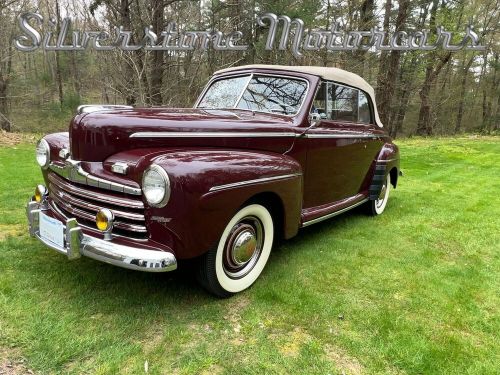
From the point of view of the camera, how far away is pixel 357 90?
182 inches

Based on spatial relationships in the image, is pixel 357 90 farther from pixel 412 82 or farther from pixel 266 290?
pixel 412 82

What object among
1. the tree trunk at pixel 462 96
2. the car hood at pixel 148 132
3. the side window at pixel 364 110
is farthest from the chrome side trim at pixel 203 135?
the tree trunk at pixel 462 96

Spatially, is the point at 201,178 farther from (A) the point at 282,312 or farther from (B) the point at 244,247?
(A) the point at 282,312

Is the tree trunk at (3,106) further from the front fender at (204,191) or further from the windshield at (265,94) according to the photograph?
the front fender at (204,191)

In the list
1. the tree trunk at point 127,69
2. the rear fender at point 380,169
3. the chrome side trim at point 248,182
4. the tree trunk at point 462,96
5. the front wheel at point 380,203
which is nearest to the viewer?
the chrome side trim at point 248,182

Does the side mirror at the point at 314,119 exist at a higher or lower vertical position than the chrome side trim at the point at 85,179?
higher

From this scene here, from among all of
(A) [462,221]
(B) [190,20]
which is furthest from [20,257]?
(B) [190,20]

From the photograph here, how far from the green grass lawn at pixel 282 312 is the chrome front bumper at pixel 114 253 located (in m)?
0.45

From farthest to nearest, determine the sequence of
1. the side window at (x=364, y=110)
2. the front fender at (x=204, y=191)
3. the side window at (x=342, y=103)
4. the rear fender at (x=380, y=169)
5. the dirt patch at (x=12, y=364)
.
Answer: the rear fender at (x=380, y=169), the side window at (x=364, y=110), the side window at (x=342, y=103), the front fender at (x=204, y=191), the dirt patch at (x=12, y=364)

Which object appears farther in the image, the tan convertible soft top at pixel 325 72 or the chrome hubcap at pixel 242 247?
the tan convertible soft top at pixel 325 72

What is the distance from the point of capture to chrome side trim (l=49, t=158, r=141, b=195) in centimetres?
234

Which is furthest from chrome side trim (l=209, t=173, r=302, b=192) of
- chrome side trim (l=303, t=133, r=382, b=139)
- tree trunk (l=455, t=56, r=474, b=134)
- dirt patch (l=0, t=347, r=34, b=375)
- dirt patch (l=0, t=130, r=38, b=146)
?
tree trunk (l=455, t=56, r=474, b=134)

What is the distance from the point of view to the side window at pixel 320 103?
12.0 ft

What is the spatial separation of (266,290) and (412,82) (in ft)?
72.5
